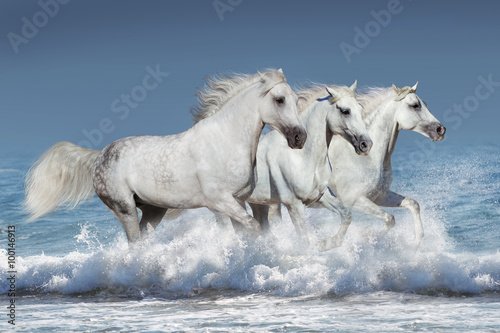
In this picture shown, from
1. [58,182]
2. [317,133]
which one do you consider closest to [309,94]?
[317,133]

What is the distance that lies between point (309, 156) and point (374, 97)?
1.64m

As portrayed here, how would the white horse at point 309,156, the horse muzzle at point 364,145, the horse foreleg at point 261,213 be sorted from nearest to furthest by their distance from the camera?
the horse muzzle at point 364,145 → the white horse at point 309,156 → the horse foreleg at point 261,213

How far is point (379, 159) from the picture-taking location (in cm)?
827

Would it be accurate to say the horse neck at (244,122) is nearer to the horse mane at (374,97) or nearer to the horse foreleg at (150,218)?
the horse foreleg at (150,218)

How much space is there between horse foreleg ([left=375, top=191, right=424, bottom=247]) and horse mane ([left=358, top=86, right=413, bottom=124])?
0.95 meters

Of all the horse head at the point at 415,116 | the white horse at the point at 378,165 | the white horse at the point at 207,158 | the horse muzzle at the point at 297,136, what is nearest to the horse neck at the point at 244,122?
the white horse at the point at 207,158

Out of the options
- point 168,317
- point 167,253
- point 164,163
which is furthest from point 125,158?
point 168,317

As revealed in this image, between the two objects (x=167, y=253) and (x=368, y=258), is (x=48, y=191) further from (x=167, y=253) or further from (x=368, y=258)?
(x=368, y=258)

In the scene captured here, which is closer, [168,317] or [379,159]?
[168,317]

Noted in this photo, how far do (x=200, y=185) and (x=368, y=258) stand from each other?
1.97 m

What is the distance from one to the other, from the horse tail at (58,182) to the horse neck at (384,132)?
3.26 meters

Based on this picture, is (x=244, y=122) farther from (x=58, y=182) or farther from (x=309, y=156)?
(x=58, y=182)

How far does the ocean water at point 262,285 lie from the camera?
19.8 feet

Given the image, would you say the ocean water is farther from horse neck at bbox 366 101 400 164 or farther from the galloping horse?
horse neck at bbox 366 101 400 164
